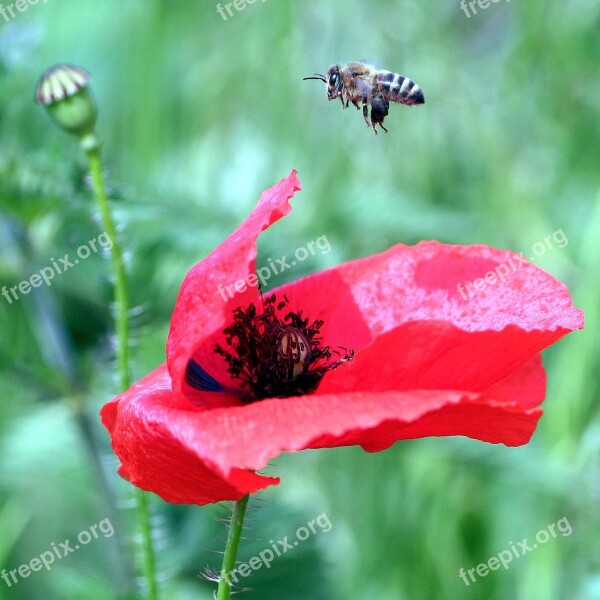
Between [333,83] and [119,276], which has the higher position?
[333,83]

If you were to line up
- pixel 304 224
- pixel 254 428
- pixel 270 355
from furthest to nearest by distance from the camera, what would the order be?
pixel 304 224 → pixel 270 355 → pixel 254 428

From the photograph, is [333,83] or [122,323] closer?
[122,323]

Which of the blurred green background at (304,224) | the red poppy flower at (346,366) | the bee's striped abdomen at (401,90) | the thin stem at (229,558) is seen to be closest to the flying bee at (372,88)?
the bee's striped abdomen at (401,90)

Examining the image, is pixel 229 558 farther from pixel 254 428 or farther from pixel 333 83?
pixel 333 83

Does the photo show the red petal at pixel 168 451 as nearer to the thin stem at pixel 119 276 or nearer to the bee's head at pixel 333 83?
the thin stem at pixel 119 276

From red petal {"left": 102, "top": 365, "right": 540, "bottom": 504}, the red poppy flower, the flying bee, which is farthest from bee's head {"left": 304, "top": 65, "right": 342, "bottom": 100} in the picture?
red petal {"left": 102, "top": 365, "right": 540, "bottom": 504}

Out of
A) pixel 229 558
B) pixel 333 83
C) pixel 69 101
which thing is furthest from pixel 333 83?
pixel 229 558
